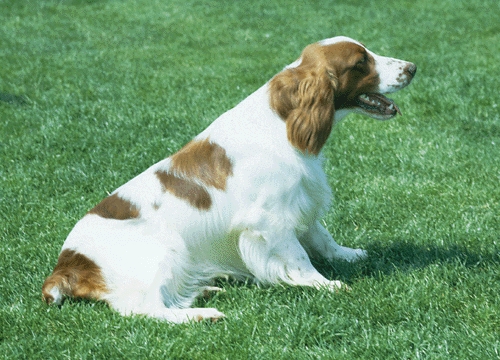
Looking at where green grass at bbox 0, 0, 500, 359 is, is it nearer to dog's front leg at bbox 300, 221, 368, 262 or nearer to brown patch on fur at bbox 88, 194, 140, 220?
dog's front leg at bbox 300, 221, 368, 262

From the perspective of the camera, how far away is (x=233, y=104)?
709 centimetres

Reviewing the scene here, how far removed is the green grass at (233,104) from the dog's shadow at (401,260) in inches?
0.5

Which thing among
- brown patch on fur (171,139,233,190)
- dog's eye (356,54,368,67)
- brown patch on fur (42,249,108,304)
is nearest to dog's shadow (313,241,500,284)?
brown patch on fur (171,139,233,190)

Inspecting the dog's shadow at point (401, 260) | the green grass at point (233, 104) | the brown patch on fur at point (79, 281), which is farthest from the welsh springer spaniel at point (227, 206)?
the dog's shadow at point (401, 260)

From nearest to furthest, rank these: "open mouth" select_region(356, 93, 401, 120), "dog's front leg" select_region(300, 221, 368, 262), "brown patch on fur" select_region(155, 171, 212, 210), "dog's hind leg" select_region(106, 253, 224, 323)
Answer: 1. "dog's hind leg" select_region(106, 253, 224, 323)
2. "brown patch on fur" select_region(155, 171, 212, 210)
3. "open mouth" select_region(356, 93, 401, 120)
4. "dog's front leg" select_region(300, 221, 368, 262)

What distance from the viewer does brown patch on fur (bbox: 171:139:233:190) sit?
380 centimetres

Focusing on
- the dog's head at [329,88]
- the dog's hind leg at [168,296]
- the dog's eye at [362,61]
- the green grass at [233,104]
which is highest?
the dog's eye at [362,61]

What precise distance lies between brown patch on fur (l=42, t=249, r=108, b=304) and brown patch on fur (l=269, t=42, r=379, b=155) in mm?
1165

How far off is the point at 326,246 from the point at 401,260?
0.42 meters

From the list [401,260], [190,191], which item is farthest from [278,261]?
[401,260]

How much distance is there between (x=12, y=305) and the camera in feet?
12.4

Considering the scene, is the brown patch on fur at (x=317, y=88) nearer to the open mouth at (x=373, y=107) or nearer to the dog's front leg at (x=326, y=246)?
the open mouth at (x=373, y=107)

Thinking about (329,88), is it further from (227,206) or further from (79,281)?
(79,281)

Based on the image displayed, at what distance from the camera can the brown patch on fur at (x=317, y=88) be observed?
Answer: 3.74 m
